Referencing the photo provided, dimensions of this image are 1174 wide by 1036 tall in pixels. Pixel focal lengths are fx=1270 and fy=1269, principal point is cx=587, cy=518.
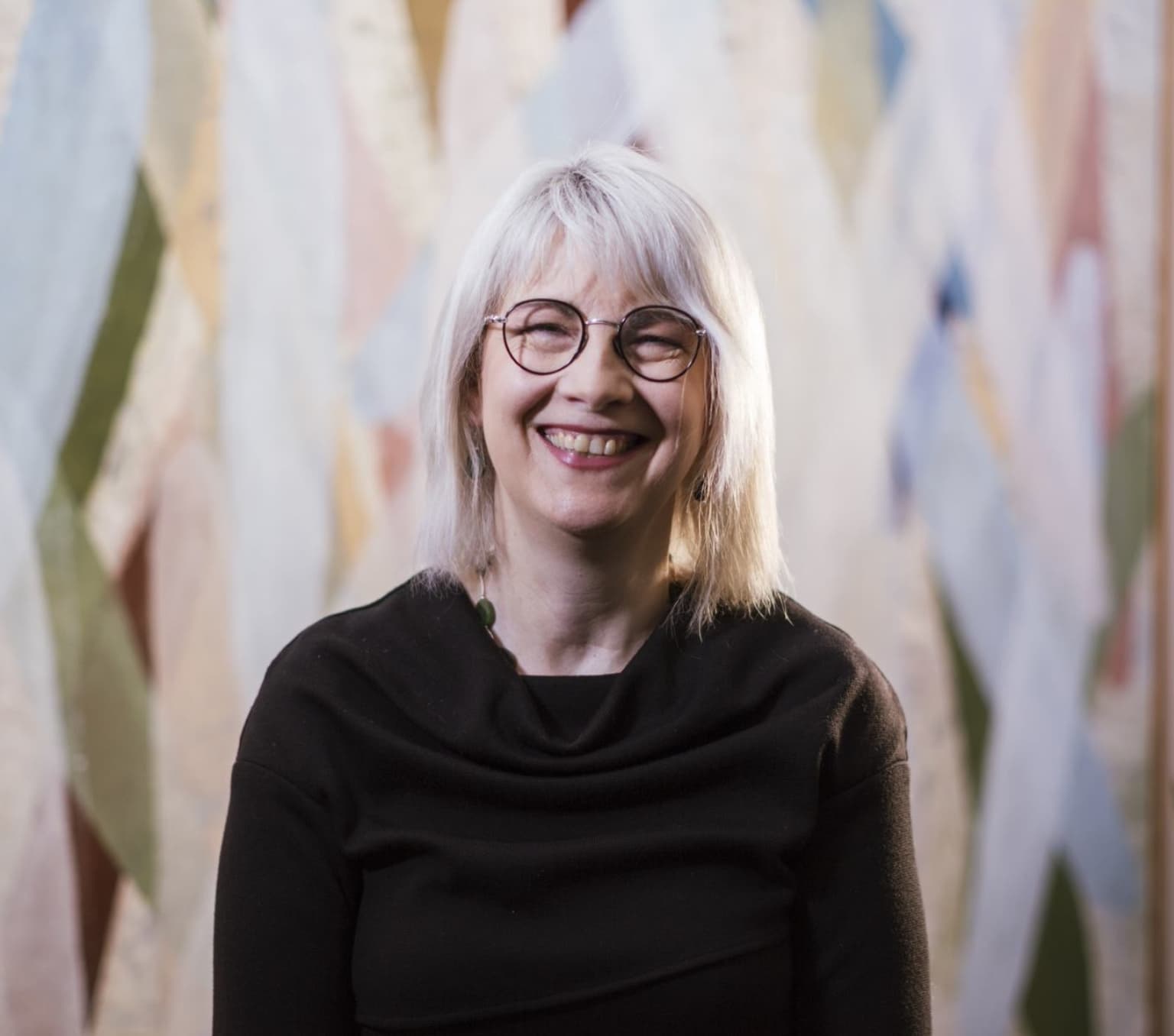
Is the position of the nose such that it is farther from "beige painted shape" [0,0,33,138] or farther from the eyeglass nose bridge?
"beige painted shape" [0,0,33,138]

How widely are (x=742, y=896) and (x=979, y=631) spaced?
1.11m

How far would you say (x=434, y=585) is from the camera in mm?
1292

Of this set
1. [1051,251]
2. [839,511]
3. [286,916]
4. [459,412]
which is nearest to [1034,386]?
[1051,251]

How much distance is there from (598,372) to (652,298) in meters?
0.09

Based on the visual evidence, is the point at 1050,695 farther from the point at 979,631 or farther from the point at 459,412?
the point at 459,412

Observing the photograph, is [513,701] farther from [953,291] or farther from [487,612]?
[953,291]

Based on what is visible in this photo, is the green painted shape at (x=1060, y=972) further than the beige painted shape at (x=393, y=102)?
Yes

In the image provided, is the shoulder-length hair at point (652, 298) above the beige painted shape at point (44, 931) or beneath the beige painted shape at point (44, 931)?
above

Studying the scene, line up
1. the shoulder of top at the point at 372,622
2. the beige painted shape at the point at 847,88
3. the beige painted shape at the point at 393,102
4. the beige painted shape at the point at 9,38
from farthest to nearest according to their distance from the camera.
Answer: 1. the beige painted shape at the point at 847,88
2. the beige painted shape at the point at 393,102
3. the beige painted shape at the point at 9,38
4. the shoulder of top at the point at 372,622

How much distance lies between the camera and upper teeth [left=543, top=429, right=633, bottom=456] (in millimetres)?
1161

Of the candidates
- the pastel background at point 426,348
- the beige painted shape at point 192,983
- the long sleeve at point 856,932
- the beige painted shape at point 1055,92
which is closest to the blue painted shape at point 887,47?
the pastel background at point 426,348

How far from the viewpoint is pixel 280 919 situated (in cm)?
114

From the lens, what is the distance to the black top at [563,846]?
1.11 meters

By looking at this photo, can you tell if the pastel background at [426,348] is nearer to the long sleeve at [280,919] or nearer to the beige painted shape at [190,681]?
the beige painted shape at [190,681]
